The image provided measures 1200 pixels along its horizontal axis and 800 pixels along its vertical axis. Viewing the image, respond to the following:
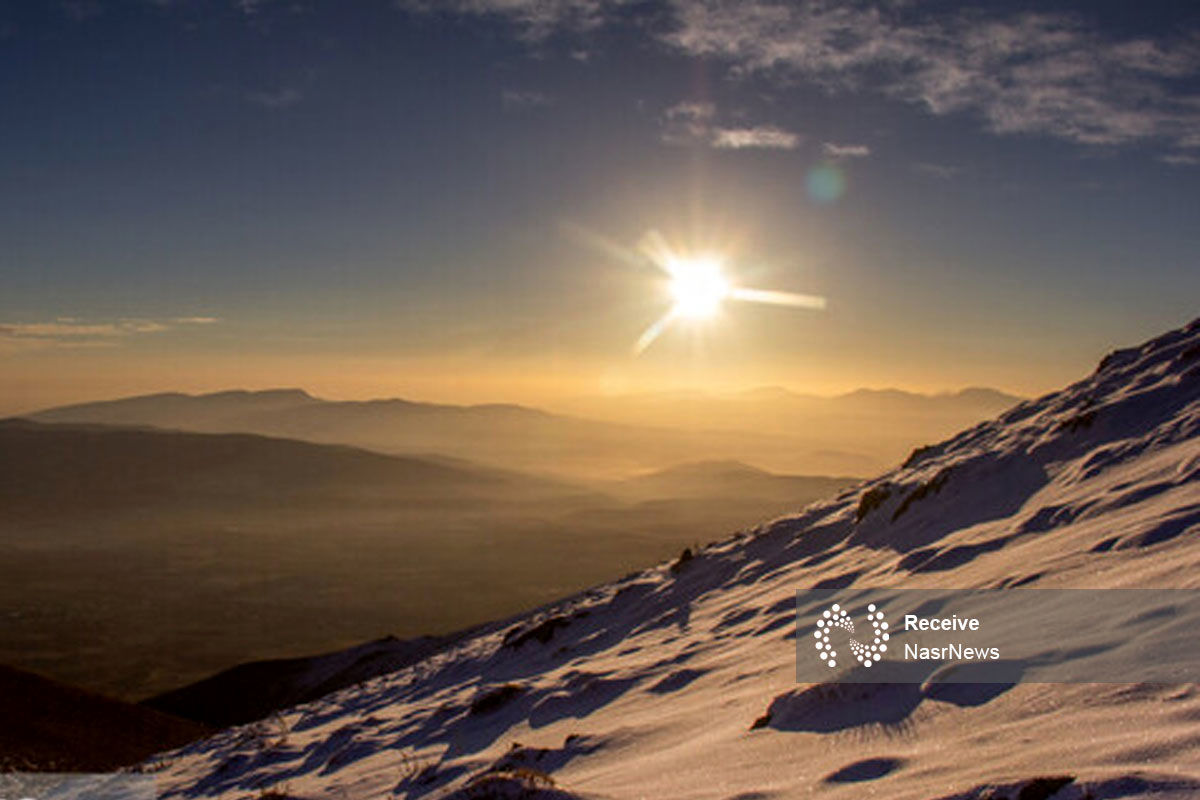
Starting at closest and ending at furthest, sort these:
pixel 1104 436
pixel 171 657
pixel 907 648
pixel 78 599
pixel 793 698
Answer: pixel 793 698
pixel 907 648
pixel 1104 436
pixel 171 657
pixel 78 599

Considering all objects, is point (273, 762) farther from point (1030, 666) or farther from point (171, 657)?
point (171, 657)

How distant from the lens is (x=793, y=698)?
620cm

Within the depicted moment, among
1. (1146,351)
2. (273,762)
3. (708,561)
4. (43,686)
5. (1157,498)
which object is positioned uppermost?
(1146,351)

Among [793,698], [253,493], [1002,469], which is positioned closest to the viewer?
[793,698]

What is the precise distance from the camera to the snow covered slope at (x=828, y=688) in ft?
14.0

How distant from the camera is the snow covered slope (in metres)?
4.26

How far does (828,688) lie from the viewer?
6145 mm

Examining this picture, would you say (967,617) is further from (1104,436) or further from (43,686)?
(43,686)

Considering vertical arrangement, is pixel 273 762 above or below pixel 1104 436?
below

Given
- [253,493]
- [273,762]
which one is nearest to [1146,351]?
[273,762]

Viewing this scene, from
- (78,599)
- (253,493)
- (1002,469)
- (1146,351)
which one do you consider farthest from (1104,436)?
(253,493)

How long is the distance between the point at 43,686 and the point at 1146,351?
29.0 metres

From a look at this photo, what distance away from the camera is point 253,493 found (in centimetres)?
19362

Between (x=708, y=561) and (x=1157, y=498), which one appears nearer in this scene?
(x=1157, y=498)
